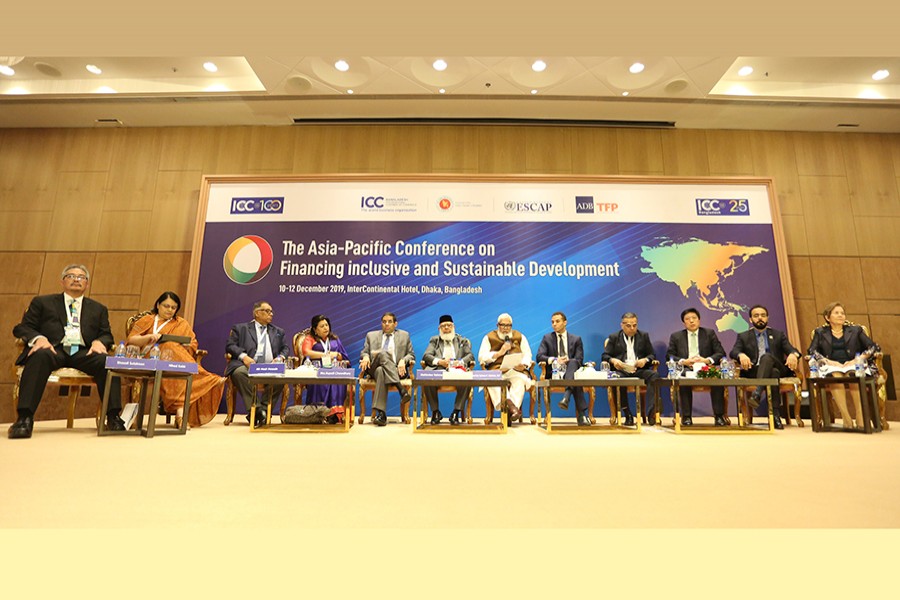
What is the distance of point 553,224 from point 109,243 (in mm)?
5332

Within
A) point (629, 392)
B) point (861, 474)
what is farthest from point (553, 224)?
point (861, 474)

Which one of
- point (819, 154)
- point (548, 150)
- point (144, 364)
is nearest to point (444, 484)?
point (144, 364)

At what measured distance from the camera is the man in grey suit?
4.52 meters

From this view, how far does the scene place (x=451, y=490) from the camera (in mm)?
1661

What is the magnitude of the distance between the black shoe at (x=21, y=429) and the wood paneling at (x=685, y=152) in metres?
6.54

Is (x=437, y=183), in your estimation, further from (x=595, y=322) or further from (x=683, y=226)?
(x=683, y=226)

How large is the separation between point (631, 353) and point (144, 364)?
403cm

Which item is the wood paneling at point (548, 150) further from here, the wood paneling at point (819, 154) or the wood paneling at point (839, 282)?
the wood paneling at point (839, 282)

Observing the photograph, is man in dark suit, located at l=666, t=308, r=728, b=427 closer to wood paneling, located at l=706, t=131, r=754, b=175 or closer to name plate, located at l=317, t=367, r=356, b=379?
wood paneling, located at l=706, t=131, r=754, b=175

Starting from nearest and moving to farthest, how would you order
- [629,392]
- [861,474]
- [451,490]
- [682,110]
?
[451,490] → [861,474] → [629,392] → [682,110]

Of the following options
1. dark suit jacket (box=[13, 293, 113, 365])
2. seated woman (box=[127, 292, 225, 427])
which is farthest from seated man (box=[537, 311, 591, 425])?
dark suit jacket (box=[13, 293, 113, 365])

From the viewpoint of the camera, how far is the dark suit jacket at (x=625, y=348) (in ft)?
16.1

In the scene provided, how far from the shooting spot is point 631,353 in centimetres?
494

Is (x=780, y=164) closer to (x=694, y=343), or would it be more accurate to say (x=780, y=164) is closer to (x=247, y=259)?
(x=694, y=343)
